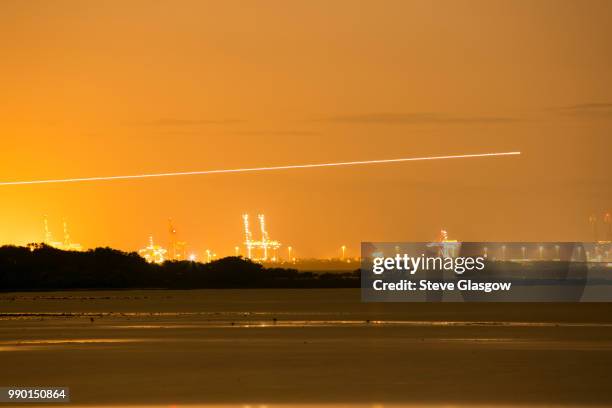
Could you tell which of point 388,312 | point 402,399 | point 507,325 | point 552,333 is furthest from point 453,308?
point 402,399

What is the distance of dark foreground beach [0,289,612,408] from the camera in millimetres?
23547

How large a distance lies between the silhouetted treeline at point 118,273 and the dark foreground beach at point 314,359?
6139 centimetres

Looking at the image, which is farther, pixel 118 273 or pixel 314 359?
pixel 118 273

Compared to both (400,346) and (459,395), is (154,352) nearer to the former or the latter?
(400,346)

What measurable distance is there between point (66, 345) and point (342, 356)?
349 inches

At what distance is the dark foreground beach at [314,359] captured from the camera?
23547 millimetres

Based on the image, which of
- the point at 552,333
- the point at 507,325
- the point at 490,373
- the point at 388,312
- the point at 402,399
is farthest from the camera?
the point at 388,312

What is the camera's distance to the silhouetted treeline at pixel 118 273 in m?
111

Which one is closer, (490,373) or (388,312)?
(490,373)

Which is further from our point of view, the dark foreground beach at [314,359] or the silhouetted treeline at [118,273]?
the silhouetted treeline at [118,273]

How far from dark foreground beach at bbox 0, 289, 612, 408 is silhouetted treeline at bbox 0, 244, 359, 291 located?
201 feet

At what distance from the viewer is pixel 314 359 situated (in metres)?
30.0

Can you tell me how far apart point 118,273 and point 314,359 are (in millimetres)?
90743

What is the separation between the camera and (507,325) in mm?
43375
